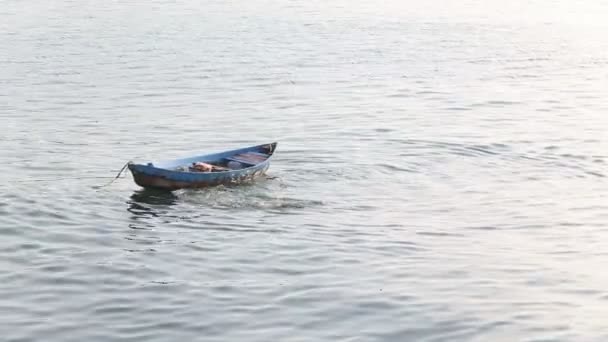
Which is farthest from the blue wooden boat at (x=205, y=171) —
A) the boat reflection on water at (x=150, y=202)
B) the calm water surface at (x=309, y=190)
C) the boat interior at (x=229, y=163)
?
the calm water surface at (x=309, y=190)

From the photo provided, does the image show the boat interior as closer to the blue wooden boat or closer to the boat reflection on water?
the blue wooden boat

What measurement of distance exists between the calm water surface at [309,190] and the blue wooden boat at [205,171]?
0.43 metres

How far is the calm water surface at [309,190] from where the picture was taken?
20.6 m

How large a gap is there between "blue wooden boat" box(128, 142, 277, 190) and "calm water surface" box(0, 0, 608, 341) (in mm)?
429

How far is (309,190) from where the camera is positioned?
3088cm

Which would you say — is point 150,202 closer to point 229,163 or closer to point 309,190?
point 229,163

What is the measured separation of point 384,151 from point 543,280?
14.7m

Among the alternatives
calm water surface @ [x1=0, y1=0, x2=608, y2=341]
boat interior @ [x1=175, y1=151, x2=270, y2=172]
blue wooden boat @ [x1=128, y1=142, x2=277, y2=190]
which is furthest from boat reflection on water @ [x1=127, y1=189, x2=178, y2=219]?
boat interior @ [x1=175, y1=151, x2=270, y2=172]

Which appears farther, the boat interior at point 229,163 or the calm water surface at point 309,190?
the boat interior at point 229,163

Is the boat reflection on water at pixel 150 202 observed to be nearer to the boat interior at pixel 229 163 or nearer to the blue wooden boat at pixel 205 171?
the blue wooden boat at pixel 205 171

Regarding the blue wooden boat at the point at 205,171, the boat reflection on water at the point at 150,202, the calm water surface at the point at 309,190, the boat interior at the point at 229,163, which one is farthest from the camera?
the boat interior at the point at 229,163

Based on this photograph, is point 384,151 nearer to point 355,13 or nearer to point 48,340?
point 48,340

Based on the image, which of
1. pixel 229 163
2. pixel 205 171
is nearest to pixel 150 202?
pixel 205 171

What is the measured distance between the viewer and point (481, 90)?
4988 cm
